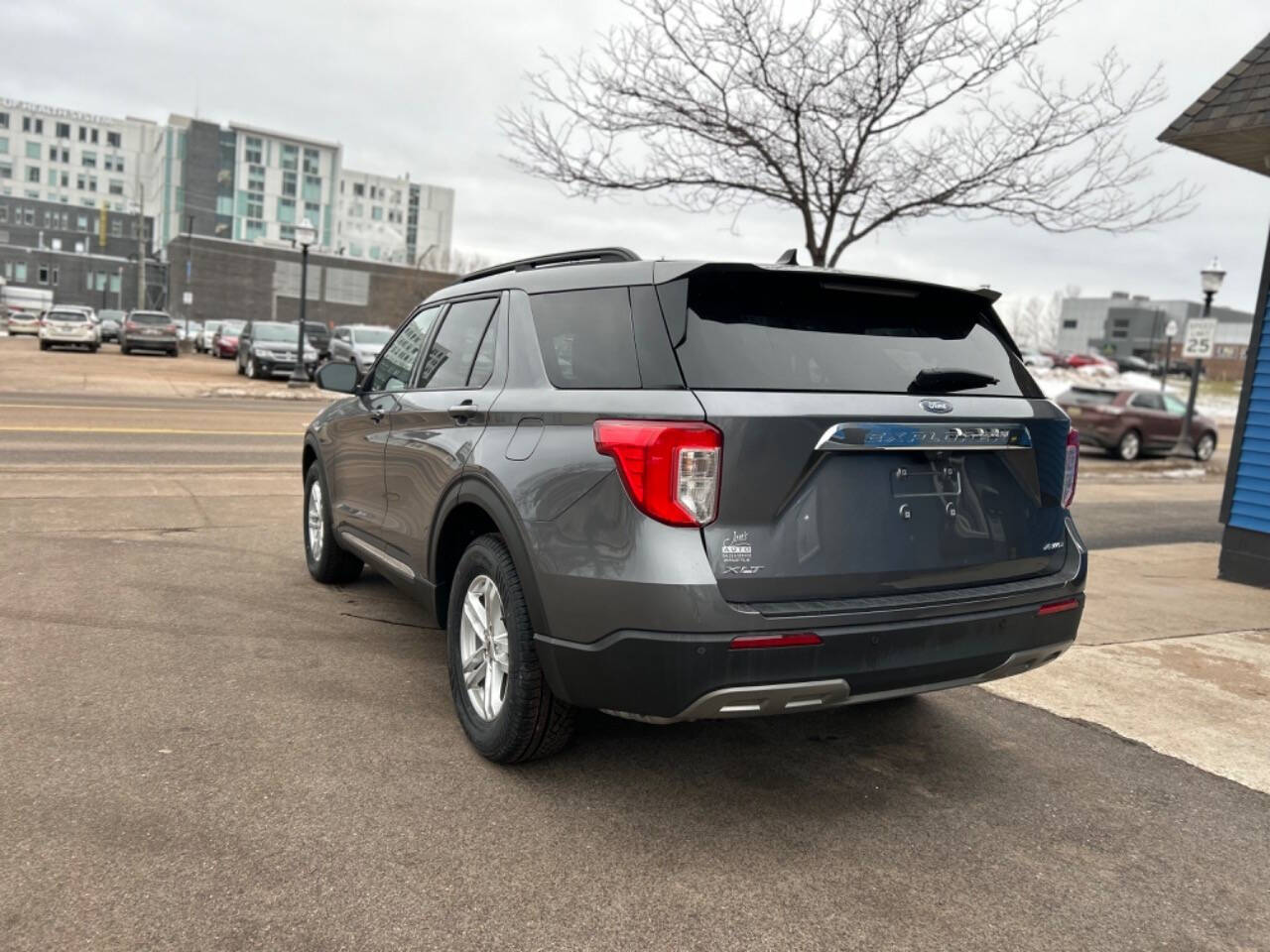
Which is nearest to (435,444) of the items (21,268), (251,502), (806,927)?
(806,927)

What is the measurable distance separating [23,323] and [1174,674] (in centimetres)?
5698

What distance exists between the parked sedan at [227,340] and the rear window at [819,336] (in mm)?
39339

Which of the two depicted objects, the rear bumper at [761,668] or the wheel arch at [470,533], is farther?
the wheel arch at [470,533]

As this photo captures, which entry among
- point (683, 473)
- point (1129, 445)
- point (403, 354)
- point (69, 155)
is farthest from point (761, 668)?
point (69, 155)

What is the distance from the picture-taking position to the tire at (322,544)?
19.8 ft

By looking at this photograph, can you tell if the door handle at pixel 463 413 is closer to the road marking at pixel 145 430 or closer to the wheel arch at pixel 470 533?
the wheel arch at pixel 470 533

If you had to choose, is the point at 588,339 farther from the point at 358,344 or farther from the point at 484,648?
the point at 358,344

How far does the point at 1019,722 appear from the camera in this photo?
4.50 metres

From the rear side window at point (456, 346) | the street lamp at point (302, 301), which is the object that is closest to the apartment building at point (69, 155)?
the street lamp at point (302, 301)

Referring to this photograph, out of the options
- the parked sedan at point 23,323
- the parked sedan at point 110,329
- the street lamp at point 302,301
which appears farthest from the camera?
the parked sedan at point 23,323

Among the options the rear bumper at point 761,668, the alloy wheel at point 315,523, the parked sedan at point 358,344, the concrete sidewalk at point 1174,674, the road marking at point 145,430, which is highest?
the parked sedan at point 358,344

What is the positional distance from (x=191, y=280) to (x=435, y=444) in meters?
89.6

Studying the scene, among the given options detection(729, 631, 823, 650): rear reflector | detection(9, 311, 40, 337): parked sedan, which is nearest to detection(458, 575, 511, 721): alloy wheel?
detection(729, 631, 823, 650): rear reflector

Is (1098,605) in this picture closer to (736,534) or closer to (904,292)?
(904,292)
